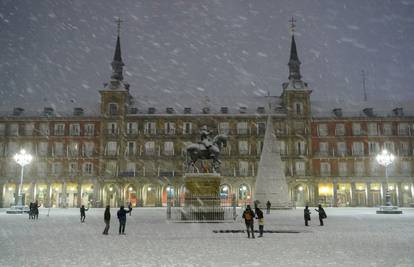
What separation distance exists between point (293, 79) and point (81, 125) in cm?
3402

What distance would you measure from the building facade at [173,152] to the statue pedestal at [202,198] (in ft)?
118

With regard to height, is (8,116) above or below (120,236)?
above

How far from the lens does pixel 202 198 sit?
2553 centimetres

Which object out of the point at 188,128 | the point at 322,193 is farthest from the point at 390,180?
the point at 188,128

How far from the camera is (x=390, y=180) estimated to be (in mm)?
61562

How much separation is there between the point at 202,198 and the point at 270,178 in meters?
11.7

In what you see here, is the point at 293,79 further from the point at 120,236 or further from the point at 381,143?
the point at 120,236

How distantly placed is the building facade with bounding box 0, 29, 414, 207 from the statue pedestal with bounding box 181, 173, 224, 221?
35.9 metres

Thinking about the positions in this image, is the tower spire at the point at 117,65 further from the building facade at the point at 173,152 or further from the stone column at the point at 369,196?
→ the stone column at the point at 369,196

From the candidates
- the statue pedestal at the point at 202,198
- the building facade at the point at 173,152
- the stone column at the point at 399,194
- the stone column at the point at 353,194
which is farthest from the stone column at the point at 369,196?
the statue pedestal at the point at 202,198

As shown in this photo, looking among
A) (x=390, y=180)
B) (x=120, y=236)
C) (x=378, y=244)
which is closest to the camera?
A: (x=378, y=244)

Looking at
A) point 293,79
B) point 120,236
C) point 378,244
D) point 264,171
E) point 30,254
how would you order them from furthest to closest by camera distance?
point 293,79 < point 264,171 < point 120,236 < point 378,244 < point 30,254

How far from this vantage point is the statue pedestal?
25.4 meters

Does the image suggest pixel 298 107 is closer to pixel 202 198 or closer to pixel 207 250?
pixel 202 198
